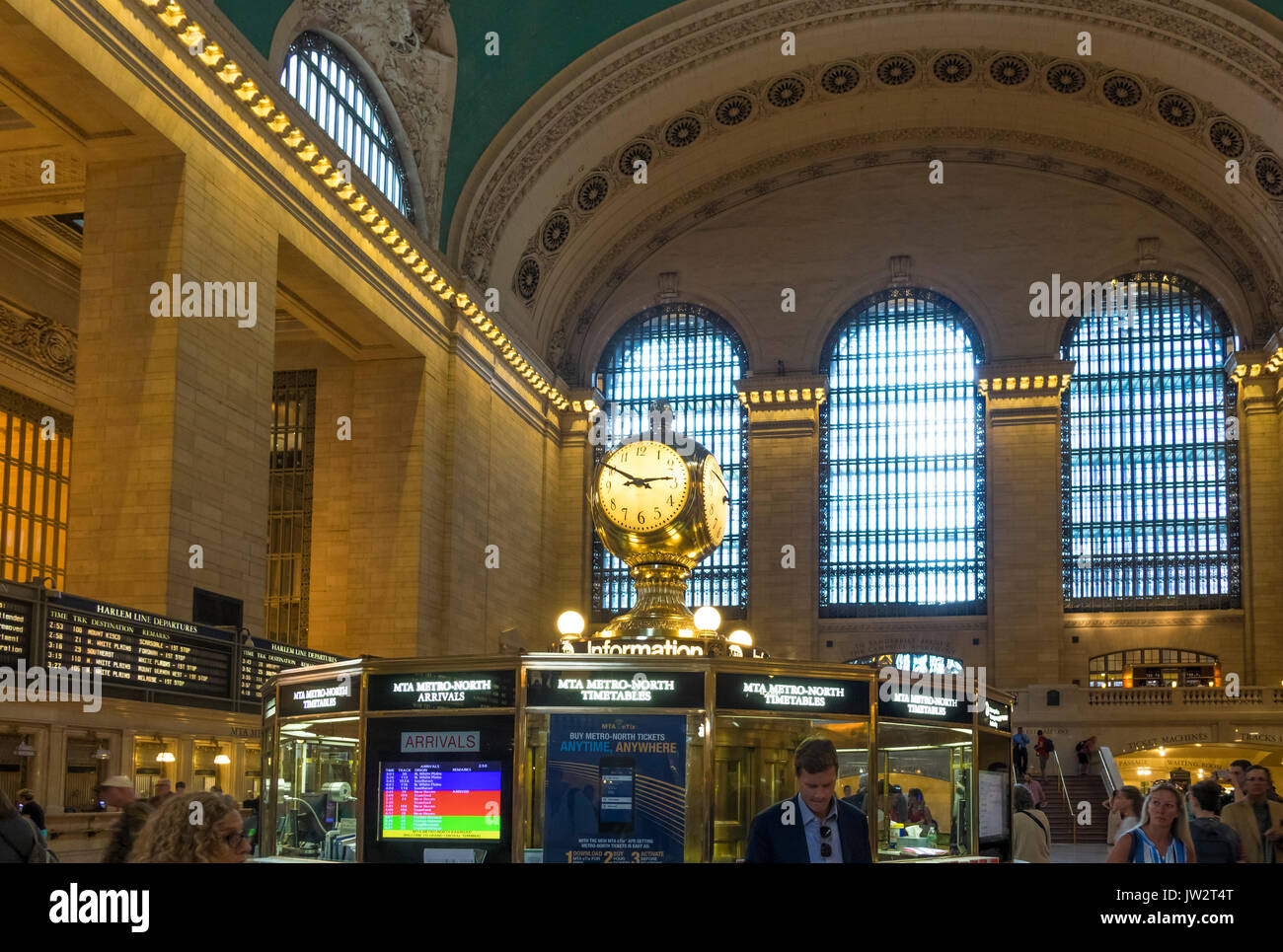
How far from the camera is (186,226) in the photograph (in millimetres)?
17281

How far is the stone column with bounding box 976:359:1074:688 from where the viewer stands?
30766 millimetres

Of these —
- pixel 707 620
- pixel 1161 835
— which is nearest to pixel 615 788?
pixel 707 620

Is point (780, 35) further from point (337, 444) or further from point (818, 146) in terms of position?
point (337, 444)

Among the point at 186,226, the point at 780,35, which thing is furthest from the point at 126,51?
the point at 780,35

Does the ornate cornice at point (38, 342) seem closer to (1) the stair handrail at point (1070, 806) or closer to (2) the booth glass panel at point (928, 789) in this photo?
(1) the stair handrail at point (1070, 806)

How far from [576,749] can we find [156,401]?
39.0 ft

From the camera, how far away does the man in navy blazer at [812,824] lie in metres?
4.79

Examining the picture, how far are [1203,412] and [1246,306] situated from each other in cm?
244

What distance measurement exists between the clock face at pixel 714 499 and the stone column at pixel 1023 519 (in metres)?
23.2

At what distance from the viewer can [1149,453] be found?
3142 cm

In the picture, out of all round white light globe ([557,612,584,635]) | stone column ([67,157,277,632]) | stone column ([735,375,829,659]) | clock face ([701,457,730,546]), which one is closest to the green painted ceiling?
stone column ([67,157,277,632])

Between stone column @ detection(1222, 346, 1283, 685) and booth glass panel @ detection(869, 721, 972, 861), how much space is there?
930 inches

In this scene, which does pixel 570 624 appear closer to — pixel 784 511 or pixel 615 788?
pixel 615 788

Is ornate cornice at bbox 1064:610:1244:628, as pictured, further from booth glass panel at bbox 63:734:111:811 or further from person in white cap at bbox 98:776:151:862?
person in white cap at bbox 98:776:151:862
